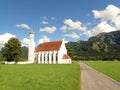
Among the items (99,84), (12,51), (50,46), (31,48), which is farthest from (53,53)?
(99,84)

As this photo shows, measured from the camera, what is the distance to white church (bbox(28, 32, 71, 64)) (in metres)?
103

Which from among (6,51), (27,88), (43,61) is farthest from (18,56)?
(27,88)

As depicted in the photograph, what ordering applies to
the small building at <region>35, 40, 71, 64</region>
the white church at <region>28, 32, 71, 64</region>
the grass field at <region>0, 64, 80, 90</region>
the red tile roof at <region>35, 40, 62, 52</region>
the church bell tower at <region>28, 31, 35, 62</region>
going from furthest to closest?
the church bell tower at <region>28, 31, 35, 62</region> → the red tile roof at <region>35, 40, 62, 52</region> → the white church at <region>28, 32, 71, 64</region> → the small building at <region>35, 40, 71, 64</region> → the grass field at <region>0, 64, 80, 90</region>

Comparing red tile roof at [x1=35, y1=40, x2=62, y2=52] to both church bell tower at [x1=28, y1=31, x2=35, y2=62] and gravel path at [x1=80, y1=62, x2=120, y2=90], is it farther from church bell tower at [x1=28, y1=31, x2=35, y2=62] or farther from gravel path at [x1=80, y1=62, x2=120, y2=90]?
gravel path at [x1=80, y1=62, x2=120, y2=90]

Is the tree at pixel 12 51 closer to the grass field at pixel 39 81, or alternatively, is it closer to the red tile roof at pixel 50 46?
the red tile roof at pixel 50 46

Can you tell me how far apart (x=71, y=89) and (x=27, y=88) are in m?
3.47

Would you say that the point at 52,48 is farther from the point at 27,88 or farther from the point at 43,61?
the point at 27,88

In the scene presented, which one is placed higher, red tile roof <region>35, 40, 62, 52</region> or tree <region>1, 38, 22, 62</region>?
red tile roof <region>35, 40, 62, 52</region>

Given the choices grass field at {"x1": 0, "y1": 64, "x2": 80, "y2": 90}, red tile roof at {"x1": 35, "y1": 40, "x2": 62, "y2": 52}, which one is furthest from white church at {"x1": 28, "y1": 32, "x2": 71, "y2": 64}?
grass field at {"x1": 0, "y1": 64, "x2": 80, "y2": 90}

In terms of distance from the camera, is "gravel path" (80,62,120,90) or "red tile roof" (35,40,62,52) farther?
"red tile roof" (35,40,62,52)

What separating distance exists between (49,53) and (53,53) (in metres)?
2.97

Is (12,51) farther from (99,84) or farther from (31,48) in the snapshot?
(99,84)

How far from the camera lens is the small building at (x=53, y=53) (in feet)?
336

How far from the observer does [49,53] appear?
350 feet
